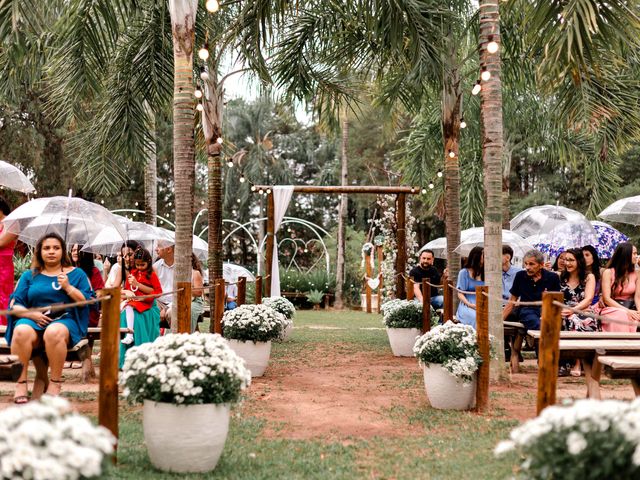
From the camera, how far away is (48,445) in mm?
2676

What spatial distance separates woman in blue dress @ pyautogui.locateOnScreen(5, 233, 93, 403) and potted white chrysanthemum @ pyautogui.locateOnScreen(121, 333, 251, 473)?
1.68m

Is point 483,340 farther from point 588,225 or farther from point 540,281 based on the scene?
point 588,225

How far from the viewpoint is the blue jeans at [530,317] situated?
8.60 m

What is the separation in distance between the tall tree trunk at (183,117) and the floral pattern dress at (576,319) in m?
4.77

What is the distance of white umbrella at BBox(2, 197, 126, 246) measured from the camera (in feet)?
26.3

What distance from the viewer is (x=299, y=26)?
38.7ft

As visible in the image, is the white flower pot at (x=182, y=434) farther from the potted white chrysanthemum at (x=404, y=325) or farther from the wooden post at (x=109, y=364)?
the potted white chrysanthemum at (x=404, y=325)

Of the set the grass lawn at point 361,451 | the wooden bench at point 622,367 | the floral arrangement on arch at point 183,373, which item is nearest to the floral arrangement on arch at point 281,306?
the grass lawn at point 361,451

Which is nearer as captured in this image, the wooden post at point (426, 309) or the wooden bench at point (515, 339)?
the wooden bench at point (515, 339)

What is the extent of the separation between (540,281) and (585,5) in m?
3.52

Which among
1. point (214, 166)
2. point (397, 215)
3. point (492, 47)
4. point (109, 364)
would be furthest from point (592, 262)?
point (109, 364)

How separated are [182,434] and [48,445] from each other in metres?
1.64

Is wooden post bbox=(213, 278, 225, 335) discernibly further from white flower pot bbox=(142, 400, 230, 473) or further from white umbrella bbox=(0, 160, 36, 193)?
white flower pot bbox=(142, 400, 230, 473)

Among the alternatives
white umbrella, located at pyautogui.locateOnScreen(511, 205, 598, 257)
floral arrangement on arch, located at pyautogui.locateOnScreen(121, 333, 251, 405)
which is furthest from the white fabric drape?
floral arrangement on arch, located at pyautogui.locateOnScreen(121, 333, 251, 405)
